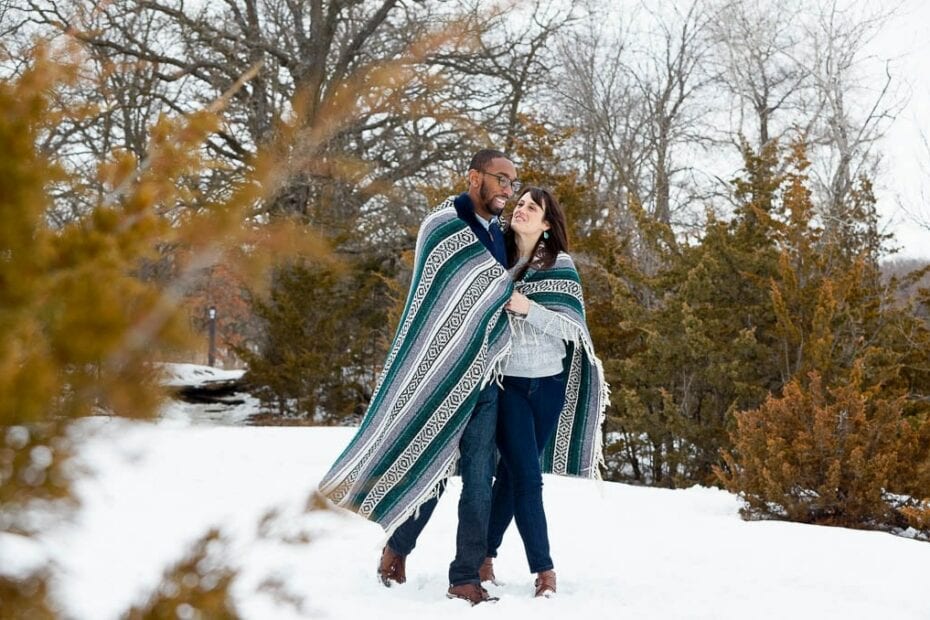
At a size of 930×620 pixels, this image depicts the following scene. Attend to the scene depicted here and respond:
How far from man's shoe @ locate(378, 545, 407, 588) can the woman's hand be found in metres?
1.06

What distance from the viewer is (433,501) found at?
3.91 m

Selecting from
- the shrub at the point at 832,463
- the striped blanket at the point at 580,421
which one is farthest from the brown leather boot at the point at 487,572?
the shrub at the point at 832,463

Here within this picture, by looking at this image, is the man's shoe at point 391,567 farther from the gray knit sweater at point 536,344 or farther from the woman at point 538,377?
the gray knit sweater at point 536,344

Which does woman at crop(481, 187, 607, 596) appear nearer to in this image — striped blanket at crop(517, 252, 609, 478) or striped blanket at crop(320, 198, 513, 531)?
striped blanket at crop(517, 252, 609, 478)

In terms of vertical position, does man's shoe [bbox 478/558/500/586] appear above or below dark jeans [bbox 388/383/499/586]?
below

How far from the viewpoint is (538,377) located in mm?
3857

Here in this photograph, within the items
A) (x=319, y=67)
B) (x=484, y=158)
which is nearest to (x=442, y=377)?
(x=484, y=158)

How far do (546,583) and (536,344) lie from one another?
0.91 metres

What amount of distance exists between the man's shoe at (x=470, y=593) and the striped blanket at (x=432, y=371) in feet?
1.22

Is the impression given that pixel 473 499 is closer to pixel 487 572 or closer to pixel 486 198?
pixel 487 572

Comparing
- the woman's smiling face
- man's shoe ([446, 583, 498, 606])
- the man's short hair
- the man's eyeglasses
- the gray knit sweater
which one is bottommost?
man's shoe ([446, 583, 498, 606])

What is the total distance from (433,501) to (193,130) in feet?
9.97

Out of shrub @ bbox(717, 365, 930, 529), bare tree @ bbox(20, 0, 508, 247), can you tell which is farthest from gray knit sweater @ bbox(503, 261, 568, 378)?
bare tree @ bbox(20, 0, 508, 247)

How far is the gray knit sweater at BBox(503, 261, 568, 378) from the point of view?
3824 mm
